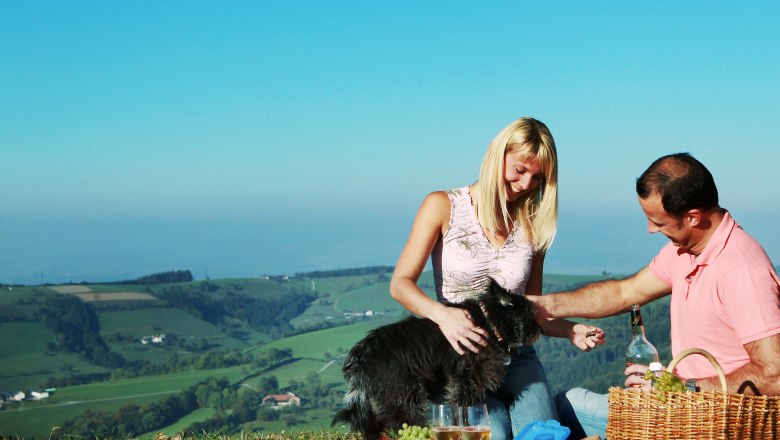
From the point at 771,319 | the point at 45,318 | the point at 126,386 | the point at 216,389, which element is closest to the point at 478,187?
the point at 771,319

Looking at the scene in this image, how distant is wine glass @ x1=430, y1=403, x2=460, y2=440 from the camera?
119 inches

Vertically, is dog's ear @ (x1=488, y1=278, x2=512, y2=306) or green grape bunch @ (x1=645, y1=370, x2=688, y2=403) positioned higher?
dog's ear @ (x1=488, y1=278, x2=512, y2=306)

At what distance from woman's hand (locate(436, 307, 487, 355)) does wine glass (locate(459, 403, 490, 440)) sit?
105 cm

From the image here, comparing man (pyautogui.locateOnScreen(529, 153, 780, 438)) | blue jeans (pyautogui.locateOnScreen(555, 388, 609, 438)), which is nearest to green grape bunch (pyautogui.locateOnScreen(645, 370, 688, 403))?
man (pyautogui.locateOnScreen(529, 153, 780, 438))

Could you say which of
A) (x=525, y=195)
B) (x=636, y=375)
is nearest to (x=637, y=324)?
(x=636, y=375)

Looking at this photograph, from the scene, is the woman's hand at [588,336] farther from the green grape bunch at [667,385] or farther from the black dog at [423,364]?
the green grape bunch at [667,385]

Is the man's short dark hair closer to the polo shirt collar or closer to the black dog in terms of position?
the polo shirt collar

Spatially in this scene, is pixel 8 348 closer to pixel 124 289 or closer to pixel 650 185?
pixel 124 289

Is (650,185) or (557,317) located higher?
(650,185)

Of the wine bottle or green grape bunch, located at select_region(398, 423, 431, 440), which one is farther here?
the wine bottle

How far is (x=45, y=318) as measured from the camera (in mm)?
46656

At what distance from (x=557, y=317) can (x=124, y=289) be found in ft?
150

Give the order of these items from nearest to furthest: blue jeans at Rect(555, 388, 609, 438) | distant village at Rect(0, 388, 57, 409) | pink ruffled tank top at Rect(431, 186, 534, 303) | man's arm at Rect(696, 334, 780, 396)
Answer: man's arm at Rect(696, 334, 780, 396), blue jeans at Rect(555, 388, 609, 438), pink ruffled tank top at Rect(431, 186, 534, 303), distant village at Rect(0, 388, 57, 409)

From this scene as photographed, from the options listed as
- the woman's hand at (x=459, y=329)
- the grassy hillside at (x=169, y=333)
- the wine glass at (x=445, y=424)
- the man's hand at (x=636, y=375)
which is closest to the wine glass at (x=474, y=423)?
the wine glass at (x=445, y=424)
